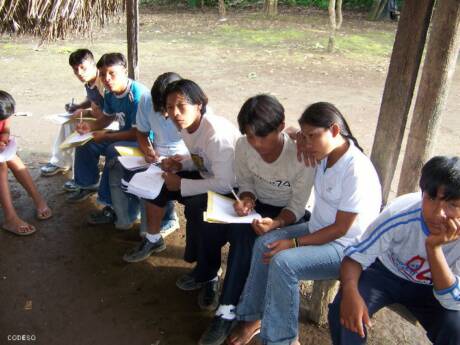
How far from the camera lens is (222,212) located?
2316 millimetres

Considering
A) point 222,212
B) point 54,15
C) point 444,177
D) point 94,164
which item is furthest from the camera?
point 94,164

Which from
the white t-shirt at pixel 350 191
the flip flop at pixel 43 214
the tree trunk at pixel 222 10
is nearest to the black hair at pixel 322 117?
the white t-shirt at pixel 350 191

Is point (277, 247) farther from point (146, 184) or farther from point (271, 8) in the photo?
point (271, 8)

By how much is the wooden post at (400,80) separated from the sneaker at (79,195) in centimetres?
255

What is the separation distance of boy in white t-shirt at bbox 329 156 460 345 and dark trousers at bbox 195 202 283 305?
1.84 ft

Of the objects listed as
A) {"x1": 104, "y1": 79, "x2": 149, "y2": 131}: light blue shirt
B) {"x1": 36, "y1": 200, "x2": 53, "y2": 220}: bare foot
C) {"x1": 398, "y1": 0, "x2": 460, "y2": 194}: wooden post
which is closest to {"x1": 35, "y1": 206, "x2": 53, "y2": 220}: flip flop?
{"x1": 36, "y1": 200, "x2": 53, "y2": 220}: bare foot

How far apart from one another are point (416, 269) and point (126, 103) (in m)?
2.43

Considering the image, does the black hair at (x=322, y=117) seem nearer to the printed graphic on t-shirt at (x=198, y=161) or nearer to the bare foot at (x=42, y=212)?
the printed graphic on t-shirt at (x=198, y=161)

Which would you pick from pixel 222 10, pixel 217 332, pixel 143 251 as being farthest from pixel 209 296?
pixel 222 10

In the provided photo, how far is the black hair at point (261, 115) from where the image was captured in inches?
87.2

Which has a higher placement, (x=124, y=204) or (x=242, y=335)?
(x=124, y=204)

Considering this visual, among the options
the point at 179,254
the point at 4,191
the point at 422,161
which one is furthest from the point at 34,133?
the point at 422,161

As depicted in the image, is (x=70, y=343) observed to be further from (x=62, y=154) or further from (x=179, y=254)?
(x=62, y=154)

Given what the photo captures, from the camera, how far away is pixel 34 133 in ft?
18.0
